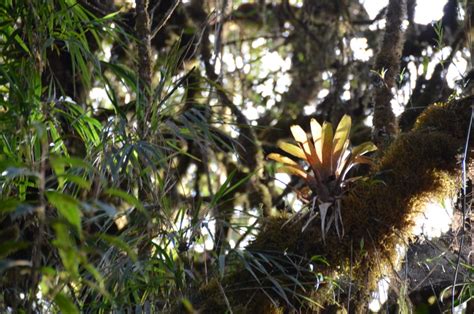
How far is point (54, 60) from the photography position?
339 centimetres

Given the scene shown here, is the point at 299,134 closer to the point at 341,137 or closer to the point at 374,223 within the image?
the point at 341,137

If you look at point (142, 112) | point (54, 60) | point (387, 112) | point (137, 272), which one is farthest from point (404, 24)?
point (54, 60)

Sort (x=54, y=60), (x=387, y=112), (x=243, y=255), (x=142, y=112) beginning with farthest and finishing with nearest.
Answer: (x=54, y=60), (x=387, y=112), (x=142, y=112), (x=243, y=255)

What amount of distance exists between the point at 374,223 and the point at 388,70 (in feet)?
2.40

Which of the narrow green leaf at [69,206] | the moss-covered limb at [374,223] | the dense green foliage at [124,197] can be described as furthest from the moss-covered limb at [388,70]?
the narrow green leaf at [69,206]

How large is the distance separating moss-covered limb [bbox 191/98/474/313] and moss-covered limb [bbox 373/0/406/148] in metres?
0.31

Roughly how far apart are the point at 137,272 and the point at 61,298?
0.63 m

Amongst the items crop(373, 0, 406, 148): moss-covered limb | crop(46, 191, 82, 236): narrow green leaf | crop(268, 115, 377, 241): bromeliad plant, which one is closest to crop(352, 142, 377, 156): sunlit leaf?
crop(268, 115, 377, 241): bromeliad plant

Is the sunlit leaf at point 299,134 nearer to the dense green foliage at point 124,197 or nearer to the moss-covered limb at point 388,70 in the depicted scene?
the dense green foliage at point 124,197

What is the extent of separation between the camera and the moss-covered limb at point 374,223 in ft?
6.43

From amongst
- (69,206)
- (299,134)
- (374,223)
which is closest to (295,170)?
(299,134)

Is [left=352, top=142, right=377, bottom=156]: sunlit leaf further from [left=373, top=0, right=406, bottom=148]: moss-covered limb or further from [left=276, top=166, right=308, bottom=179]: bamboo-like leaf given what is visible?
[left=373, top=0, right=406, bottom=148]: moss-covered limb

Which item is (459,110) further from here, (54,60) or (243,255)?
(54,60)

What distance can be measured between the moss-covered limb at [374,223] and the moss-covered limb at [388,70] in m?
0.31
